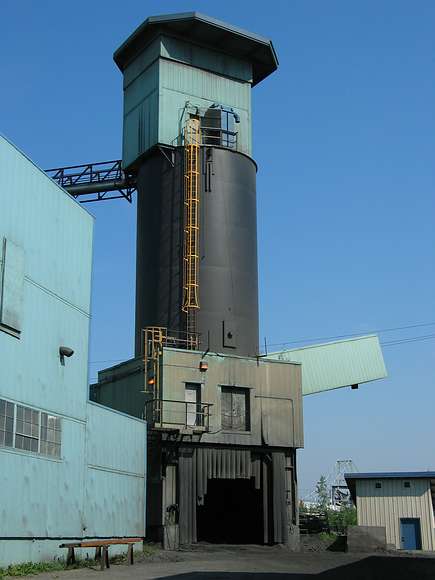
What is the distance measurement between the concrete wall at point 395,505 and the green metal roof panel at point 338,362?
18.2ft

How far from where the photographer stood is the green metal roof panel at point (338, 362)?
4328cm

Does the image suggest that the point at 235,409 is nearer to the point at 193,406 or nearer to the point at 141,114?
the point at 193,406

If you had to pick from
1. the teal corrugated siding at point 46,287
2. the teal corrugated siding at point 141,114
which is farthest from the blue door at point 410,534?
the teal corrugated siding at point 141,114

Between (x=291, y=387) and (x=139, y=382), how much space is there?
7534 millimetres

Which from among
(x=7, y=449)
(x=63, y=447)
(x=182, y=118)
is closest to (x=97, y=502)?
(x=63, y=447)

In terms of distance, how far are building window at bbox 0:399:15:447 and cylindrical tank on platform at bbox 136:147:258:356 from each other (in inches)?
681

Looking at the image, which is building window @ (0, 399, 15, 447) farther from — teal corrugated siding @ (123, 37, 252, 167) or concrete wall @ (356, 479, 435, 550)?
teal corrugated siding @ (123, 37, 252, 167)

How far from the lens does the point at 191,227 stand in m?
41.4

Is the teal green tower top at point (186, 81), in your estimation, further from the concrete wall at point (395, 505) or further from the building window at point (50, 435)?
the building window at point (50, 435)

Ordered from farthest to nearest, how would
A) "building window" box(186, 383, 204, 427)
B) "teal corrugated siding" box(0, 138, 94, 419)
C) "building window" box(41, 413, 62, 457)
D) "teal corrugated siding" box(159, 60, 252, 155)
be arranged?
"teal corrugated siding" box(159, 60, 252, 155) → "building window" box(186, 383, 204, 427) → "building window" box(41, 413, 62, 457) → "teal corrugated siding" box(0, 138, 94, 419)

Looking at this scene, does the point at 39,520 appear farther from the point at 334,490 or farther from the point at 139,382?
the point at 334,490

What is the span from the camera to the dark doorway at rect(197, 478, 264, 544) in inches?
1567

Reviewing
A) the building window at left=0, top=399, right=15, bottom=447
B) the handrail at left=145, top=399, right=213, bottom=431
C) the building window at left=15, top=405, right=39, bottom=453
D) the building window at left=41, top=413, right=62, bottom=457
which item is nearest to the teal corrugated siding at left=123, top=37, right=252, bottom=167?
the handrail at left=145, top=399, right=213, bottom=431

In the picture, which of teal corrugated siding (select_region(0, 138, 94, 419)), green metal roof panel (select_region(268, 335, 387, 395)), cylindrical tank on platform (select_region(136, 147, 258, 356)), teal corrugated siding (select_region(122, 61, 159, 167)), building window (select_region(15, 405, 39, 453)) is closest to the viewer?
building window (select_region(15, 405, 39, 453))
